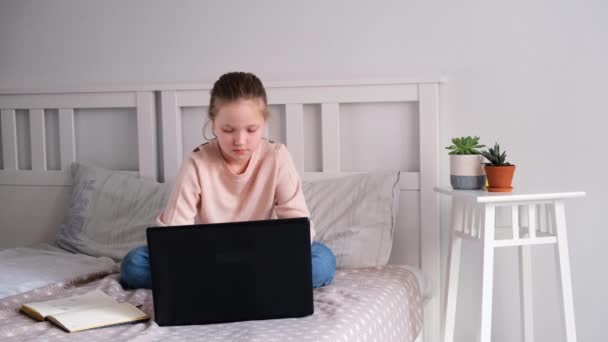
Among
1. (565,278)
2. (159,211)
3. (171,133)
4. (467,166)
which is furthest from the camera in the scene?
(171,133)

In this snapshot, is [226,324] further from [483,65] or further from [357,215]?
[483,65]

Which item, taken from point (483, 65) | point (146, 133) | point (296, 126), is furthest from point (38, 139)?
point (483, 65)

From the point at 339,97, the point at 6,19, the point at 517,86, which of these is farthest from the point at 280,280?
the point at 6,19

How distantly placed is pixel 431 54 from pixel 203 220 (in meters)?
0.82

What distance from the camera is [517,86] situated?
6.66 ft

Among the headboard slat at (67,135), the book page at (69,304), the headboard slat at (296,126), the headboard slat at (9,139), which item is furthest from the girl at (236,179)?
the headboard slat at (9,139)

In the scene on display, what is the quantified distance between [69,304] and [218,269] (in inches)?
12.8

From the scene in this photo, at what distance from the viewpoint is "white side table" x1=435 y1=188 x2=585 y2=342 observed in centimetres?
169

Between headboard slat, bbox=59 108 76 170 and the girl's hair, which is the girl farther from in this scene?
headboard slat, bbox=59 108 76 170

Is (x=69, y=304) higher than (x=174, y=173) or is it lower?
lower

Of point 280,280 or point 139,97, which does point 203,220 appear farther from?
point 139,97

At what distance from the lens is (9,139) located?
2486 millimetres

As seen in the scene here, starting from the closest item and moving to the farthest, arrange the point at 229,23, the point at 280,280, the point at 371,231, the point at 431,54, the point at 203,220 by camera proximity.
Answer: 1. the point at 280,280
2. the point at 203,220
3. the point at 371,231
4. the point at 431,54
5. the point at 229,23

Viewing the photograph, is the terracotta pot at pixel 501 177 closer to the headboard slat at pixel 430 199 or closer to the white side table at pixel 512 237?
the white side table at pixel 512 237
